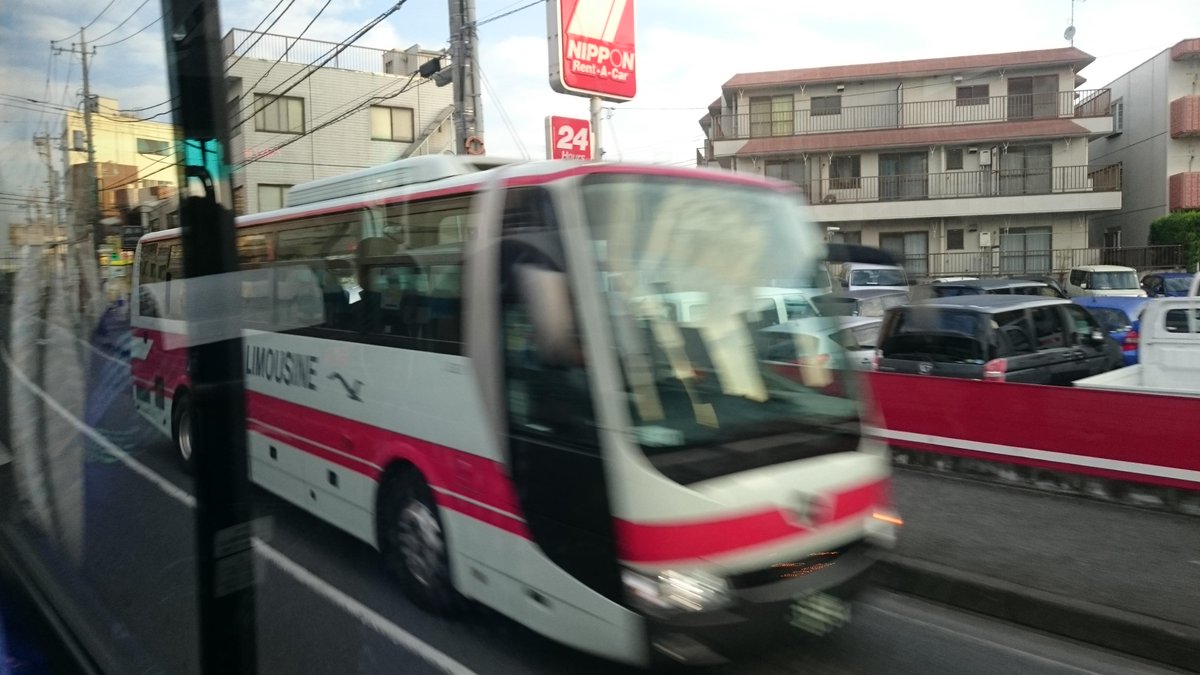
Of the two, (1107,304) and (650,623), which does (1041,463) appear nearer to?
(650,623)

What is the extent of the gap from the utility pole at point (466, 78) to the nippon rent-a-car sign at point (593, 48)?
259cm

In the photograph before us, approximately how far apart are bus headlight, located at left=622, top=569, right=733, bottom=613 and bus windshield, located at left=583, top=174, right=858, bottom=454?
496mm

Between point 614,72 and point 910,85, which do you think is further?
point 910,85

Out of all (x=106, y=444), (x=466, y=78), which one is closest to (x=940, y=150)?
(x=466, y=78)

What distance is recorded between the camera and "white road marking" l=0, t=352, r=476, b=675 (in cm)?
249

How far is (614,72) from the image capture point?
815 centimetres

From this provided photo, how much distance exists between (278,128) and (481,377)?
138cm

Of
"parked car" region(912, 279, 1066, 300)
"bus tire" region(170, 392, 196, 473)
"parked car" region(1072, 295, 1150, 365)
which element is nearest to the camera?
"bus tire" region(170, 392, 196, 473)

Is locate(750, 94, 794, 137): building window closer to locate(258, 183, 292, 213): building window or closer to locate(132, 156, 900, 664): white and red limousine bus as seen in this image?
locate(132, 156, 900, 664): white and red limousine bus

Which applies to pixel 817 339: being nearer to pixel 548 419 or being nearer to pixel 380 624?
pixel 548 419

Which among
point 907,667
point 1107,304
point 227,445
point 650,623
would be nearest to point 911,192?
point 1107,304

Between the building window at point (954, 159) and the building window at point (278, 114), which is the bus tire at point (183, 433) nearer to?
the building window at point (278, 114)

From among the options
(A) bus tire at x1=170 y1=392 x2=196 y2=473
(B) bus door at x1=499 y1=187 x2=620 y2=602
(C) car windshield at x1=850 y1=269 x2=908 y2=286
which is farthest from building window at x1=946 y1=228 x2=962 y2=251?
(A) bus tire at x1=170 y1=392 x2=196 y2=473

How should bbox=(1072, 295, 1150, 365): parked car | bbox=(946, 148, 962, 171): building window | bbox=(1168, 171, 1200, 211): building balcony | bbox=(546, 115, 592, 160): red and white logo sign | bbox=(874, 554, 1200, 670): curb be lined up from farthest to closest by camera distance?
bbox=(1168, 171, 1200, 211): building balcony < bbox=(946, 148, 962, 171): building window < bbox=(1072, 295, 1150, 365): parked car < bbox=(546, 115, 592, 160): red and white logo sign < bbox=(874, 554, 1200, 670): curb
